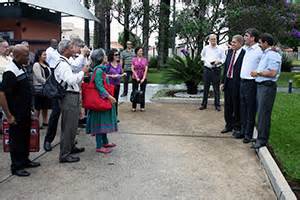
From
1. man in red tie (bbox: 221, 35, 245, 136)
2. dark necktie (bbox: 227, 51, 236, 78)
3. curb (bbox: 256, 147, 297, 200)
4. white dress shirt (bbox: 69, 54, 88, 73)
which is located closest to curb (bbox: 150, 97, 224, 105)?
man in red tie (bbox: 221, 35, 245, 136)

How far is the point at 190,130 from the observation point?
863cm

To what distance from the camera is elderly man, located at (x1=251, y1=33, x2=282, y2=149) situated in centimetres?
632

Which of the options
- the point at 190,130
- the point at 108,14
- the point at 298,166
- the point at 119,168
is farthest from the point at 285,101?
Result: the point at 108,14

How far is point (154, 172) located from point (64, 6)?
12.0 metres

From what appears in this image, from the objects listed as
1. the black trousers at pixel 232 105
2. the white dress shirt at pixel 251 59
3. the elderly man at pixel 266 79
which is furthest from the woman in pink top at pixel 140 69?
the elderly man at pixel 266 79

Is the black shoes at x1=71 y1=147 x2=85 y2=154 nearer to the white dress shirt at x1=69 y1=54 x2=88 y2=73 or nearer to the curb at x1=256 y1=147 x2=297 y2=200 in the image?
the white dress shirt at x1=69 y1=54 x2=88 y2=73

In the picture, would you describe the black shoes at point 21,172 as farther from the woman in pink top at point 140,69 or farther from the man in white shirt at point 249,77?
the woman in pink top at point 140,69

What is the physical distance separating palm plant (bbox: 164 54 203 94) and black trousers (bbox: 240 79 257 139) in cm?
535

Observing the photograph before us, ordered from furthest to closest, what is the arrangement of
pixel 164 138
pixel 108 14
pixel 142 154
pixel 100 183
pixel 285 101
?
pixel 108 14
pixel 285 101
pixel 164 138
pixel 142 154
pixel 100 183

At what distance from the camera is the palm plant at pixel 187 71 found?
501 inches

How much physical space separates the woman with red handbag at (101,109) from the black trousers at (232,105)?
2.51 m

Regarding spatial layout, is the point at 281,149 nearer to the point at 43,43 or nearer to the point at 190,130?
the point at 190,130

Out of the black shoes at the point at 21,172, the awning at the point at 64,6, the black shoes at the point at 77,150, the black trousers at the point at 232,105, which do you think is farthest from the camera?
the awning at the point at 64,6

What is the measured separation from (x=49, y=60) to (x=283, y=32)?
593 inches
